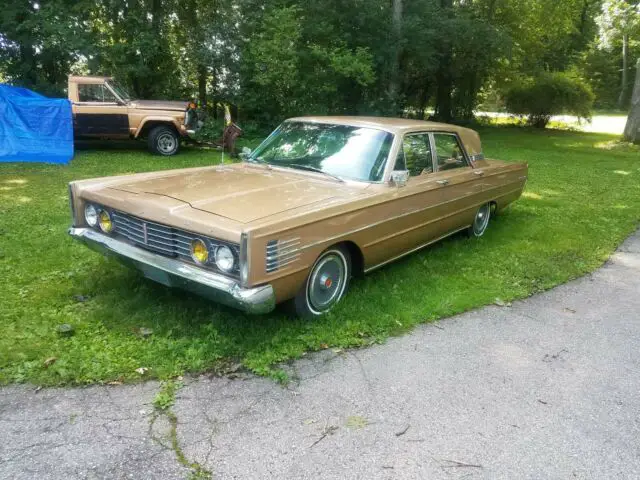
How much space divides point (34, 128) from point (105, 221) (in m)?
8.05

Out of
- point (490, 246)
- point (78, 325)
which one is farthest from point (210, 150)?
point (78, 325)

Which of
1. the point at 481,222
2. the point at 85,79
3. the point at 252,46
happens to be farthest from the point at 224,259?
the point at 252,46

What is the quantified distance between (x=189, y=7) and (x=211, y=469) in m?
17.1

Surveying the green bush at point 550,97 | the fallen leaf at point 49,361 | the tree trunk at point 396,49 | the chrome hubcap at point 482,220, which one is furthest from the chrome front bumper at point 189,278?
the green bush at point 550,97

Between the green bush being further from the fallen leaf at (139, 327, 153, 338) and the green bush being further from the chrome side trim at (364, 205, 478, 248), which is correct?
the fallen leaf at (139, 327, 153, 338)

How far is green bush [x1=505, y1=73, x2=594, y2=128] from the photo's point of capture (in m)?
22.3

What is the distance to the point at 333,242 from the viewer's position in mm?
3906

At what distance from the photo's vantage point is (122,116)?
39.0 ft

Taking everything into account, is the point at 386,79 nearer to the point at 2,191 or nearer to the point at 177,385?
the point at 2,191

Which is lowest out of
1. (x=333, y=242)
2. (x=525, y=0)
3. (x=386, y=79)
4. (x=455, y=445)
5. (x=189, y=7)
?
(x=455, y=445)

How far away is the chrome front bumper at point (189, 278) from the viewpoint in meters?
3.27

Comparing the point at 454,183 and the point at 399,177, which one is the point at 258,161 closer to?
the point at 399,177

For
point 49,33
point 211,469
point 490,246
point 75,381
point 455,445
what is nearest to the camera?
point 211,469

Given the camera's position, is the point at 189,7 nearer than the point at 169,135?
No
